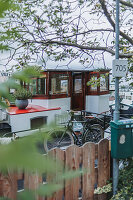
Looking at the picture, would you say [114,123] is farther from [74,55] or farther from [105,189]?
[74,55]

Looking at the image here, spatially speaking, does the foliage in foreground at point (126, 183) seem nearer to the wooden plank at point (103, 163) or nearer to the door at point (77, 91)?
the wooden plank at point (103, 163)

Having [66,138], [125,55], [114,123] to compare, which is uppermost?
[125,55]

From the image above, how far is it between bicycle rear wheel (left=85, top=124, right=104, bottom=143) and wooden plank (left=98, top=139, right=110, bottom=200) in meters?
2.05

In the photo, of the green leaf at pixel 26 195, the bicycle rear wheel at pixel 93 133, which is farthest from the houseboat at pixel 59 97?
the green leaf at pixel 26 195

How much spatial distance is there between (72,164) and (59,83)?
4.91m

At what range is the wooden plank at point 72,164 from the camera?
2285 mm

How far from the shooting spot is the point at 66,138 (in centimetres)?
447

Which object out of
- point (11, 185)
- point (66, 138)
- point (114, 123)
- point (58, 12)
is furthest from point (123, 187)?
point (58, 12)

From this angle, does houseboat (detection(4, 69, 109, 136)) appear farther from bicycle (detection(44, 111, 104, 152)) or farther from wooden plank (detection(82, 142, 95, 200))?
wooden plank (detection(82, 142, 95, 200))

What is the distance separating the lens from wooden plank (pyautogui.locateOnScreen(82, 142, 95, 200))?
7.91 feet

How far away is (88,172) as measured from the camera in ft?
7.95

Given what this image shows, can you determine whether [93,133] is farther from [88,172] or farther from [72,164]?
[72,164]

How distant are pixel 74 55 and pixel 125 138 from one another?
2.53 metres

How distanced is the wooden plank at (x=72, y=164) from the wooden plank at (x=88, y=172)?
11cm
